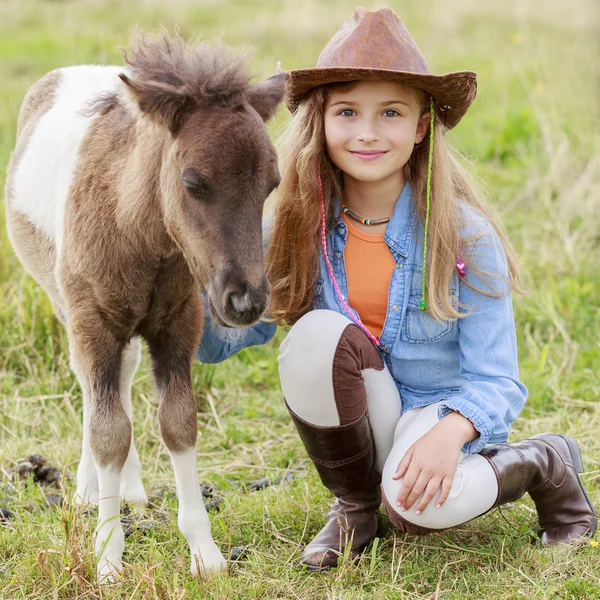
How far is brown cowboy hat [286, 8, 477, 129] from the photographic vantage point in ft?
9.66

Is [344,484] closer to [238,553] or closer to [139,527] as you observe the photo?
[238,553]

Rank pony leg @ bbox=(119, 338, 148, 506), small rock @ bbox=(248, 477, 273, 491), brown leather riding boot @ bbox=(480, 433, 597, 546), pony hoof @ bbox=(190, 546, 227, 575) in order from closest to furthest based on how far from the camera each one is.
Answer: pony hoof @ bbox=(190, 546, 227, 575), brown leather riding boot @ bbox=(480, 433, 597, 546), pony leg @ bbox=(119, 338, 148, 506), small rock @ bbox=(248, 477, 273, 491)

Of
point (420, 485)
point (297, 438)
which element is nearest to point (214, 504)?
point (297, 438)

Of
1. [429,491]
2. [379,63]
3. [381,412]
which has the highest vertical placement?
[379,63]

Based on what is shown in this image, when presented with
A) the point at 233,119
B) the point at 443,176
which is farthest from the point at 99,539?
A: the point at 443,176

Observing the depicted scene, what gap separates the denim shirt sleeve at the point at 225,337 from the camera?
11.4 feet

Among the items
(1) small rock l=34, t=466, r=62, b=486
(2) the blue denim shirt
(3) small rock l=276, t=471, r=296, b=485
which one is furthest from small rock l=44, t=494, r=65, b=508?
(2) the blue denim shirt

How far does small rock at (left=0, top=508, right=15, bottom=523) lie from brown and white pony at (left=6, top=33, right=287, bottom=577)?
1.03 feet

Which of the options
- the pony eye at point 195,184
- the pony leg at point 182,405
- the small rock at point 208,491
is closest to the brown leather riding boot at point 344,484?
the pony leg at point 182,405

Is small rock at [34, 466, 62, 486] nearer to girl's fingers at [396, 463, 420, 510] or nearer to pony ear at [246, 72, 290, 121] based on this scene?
girl's fingers at [396, 463, 420, 510]

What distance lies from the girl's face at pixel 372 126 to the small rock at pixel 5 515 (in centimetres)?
184

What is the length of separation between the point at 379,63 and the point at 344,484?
4.84 ft

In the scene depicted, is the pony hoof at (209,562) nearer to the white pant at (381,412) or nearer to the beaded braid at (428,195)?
the white pant at (381,412)

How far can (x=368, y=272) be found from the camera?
3229mm
